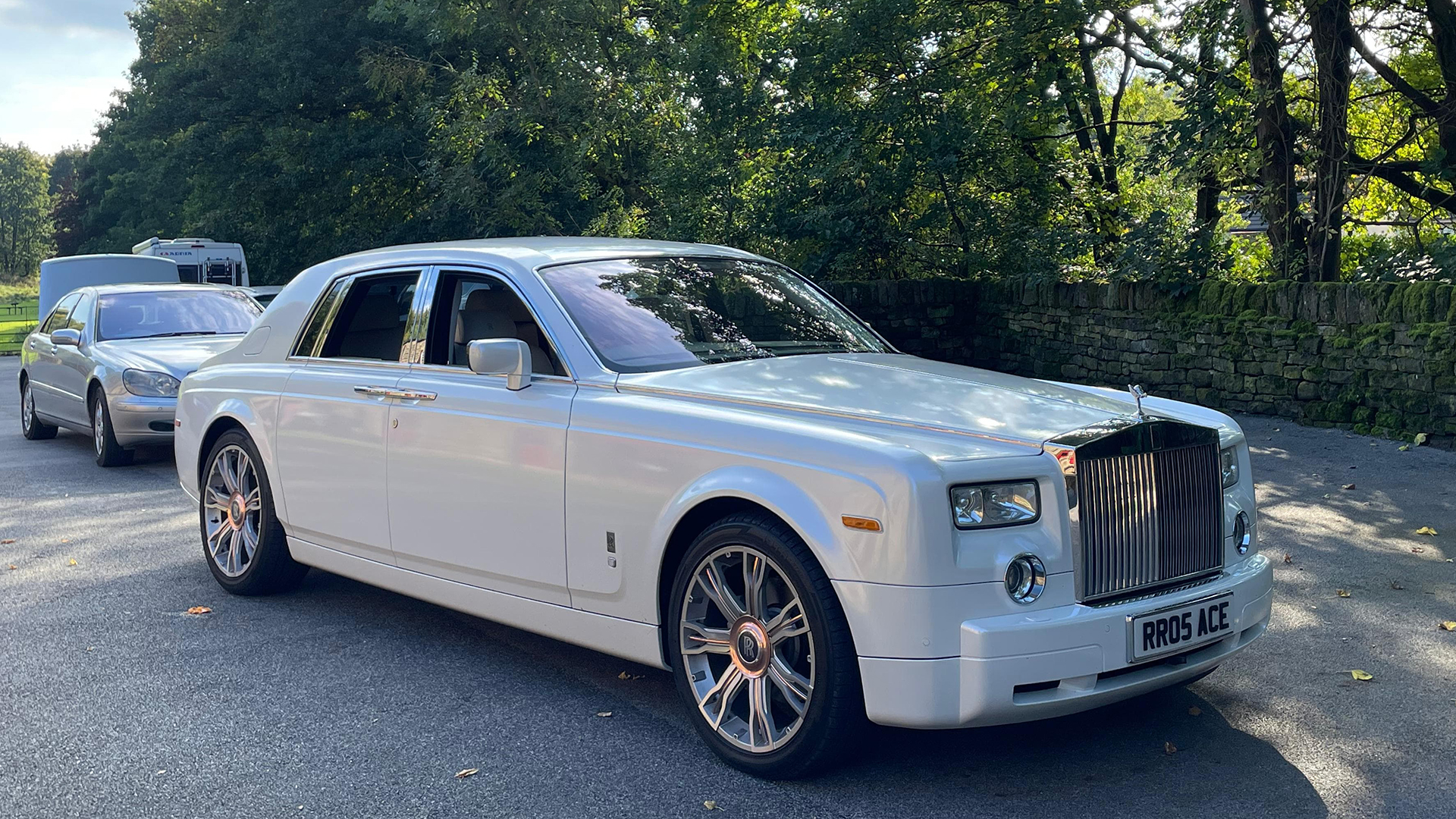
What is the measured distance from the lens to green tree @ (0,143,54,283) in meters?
120

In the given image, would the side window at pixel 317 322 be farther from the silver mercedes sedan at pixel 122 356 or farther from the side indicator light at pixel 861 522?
the silver mercedes sedan at pixel 122 356

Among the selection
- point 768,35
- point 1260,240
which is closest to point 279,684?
point 1260,240

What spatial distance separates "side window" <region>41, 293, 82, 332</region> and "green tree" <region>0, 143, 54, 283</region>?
118 meters

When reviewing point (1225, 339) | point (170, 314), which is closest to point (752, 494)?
point (1225, 339)

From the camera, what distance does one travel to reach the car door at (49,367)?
13.0 meters

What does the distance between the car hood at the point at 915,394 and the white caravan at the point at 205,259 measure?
26984 millimetres

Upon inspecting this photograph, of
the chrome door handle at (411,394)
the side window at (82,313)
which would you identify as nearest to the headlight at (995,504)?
the chrome door handle at (411,394)

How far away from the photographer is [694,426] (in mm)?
4328

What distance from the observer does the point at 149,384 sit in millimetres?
11375

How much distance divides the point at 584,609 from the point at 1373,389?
912 centimetres

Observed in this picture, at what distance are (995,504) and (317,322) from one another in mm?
3840

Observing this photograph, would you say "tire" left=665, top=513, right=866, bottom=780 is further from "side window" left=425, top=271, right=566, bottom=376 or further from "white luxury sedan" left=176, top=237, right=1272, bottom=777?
"side window" left=425, top=271, right=566, bottom=376

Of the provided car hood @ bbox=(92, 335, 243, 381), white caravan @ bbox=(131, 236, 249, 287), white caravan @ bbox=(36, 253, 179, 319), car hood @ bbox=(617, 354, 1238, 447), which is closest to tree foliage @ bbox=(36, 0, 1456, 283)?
white caravan @ bbox=(131, 236, 249, 287)

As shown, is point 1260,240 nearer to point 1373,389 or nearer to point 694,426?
point 1373,389
